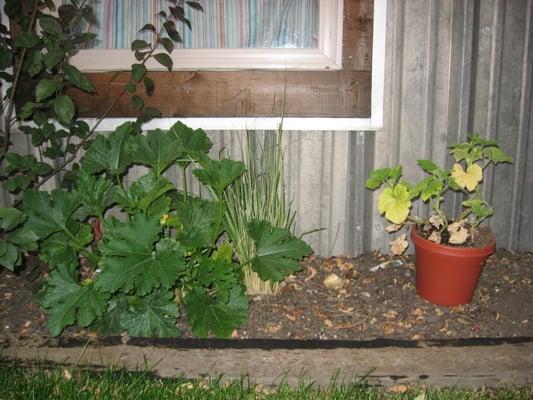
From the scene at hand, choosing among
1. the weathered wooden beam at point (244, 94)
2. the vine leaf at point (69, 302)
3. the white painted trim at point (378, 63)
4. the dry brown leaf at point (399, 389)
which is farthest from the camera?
the weathered wooden beam at point (244, 94)

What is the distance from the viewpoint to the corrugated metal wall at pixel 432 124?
344 centimetres

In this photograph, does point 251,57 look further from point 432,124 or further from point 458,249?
point 458,249

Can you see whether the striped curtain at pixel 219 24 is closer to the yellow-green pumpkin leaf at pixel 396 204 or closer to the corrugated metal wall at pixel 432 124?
the corrugated metal wall at pixel 432 124

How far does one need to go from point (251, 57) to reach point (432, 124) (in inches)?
47.2

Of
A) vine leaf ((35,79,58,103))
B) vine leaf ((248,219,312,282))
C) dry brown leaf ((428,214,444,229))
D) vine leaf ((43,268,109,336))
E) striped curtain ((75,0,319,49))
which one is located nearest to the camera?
vine leaf ((43,268,109,336))

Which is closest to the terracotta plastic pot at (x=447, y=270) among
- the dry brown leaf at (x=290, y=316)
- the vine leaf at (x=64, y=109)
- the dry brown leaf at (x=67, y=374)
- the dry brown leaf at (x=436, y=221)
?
the dry brown leaf at (x=436, y=221)

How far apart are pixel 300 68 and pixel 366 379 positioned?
1.91 meters

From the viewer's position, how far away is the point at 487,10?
11.2 feet

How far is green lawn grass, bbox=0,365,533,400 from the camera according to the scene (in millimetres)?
2379

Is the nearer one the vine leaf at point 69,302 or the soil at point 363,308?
the vine leaf at point 69,302

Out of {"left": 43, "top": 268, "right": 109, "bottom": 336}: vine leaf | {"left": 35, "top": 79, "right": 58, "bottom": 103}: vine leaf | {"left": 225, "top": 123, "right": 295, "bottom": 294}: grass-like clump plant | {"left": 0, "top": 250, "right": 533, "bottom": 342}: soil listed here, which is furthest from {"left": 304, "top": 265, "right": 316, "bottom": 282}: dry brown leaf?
{"left": 35, "top": 79, "right": 58, "bottom": 103}: vine leaf

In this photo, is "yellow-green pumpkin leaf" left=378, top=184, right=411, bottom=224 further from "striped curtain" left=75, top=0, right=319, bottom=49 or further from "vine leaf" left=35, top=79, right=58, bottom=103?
"vine leaf" left=35, top=79, right=58, bottom=103

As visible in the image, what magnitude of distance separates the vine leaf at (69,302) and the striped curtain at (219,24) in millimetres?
1654

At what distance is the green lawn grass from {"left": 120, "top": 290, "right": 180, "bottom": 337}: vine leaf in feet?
0.78
